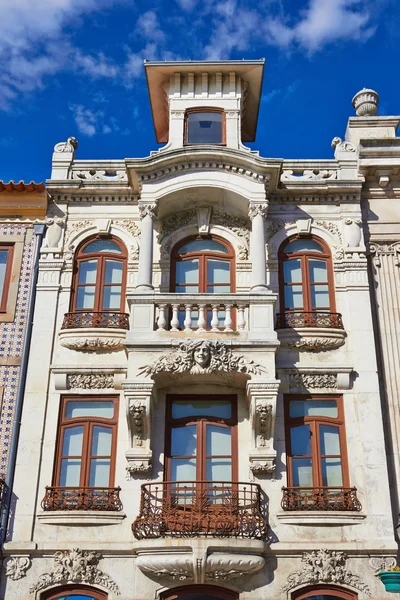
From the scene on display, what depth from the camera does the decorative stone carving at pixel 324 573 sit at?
13.5m

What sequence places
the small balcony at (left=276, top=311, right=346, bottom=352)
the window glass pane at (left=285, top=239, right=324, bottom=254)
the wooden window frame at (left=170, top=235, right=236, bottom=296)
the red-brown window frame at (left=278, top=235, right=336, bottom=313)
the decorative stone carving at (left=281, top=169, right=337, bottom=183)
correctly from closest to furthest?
the small balcony at (left=276, top=311, right=346, bottom=352) < the red-brown window frame at (left=278, top=235, right=336, bottom=313) < the wooden window frame at (left=170, top=235, right=236, bottom=296) < the window glass pane at (left=285, top=239, right=324, bottom=254) < the decorative stone carving at (left=281, top=169, right=337, bottom=183)

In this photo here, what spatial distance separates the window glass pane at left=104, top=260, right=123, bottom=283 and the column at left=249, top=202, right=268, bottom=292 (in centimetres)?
302

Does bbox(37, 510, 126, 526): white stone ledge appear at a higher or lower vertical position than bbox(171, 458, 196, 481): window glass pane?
lower

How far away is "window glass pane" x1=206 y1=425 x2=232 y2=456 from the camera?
1481cm

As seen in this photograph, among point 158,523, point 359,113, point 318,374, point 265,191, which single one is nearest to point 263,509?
point 158,523

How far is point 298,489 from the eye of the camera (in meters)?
14.3

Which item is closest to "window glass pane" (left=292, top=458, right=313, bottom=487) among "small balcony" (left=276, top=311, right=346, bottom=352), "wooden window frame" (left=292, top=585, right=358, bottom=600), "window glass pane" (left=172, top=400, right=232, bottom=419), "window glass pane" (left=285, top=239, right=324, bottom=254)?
"window glass pane" (left=172, top=400, right=232, bottom=419)

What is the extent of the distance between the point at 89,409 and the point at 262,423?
3.56 meters

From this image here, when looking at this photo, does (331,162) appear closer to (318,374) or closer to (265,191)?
(265,191)

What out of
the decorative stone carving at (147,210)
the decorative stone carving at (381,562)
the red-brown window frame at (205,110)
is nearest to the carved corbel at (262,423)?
the decorative stone carving at (381,562)

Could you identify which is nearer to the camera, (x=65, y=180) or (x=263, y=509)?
(x=263, y=509)

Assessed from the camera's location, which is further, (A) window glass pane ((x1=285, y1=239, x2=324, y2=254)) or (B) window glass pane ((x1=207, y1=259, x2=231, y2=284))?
(A) window glass pane ((x1=285, y1=239, x2=324, y2=254))

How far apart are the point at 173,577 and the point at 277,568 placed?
190 centimetres

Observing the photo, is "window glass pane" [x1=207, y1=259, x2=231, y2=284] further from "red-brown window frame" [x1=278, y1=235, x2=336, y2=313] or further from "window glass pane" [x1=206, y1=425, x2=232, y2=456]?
"window glass pane" [x1=206, y1=425, x2=232, y2=456]
